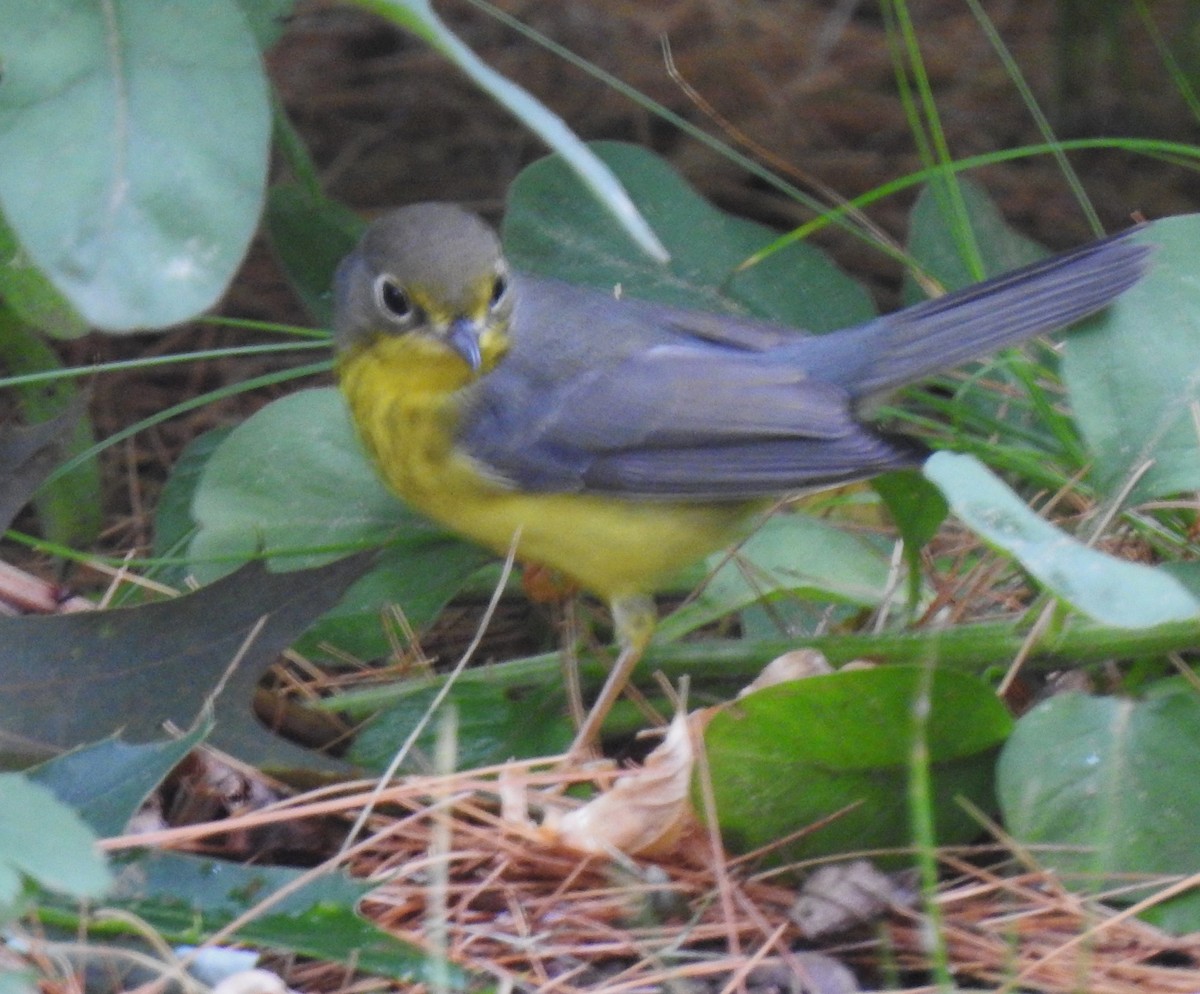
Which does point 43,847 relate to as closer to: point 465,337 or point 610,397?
point 465,337

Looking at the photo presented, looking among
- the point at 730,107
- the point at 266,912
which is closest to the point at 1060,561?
the point at 266,912

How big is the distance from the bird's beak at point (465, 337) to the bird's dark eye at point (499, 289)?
65 mm

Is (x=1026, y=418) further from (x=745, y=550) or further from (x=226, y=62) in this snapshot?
(x=226, y=62)

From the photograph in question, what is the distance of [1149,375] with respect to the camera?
9.19 ft

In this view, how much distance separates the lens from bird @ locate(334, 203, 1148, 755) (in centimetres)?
296

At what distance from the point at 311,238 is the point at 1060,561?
2142mm

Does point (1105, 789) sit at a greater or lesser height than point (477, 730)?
greater

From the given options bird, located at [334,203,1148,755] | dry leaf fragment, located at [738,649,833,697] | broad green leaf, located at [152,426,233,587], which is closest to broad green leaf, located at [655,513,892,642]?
bird, located at [334,203,1148,755]

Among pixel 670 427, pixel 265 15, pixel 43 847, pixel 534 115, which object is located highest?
pixel 534 115

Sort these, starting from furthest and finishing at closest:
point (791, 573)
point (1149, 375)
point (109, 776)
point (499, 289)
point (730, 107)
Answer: point (730, 107) → point (499, 289) → point (791, 573) → point (1149, 375) → point (109, 776)

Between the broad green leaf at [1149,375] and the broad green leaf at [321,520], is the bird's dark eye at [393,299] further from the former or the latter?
the broad green leaf at [1149,375]

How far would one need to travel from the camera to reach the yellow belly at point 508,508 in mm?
2965

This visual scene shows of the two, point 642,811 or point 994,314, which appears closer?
point 642,811

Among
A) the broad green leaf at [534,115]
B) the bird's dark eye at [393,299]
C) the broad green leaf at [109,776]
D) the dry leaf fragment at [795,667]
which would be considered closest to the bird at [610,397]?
the bird's dark eye at [393,299]
